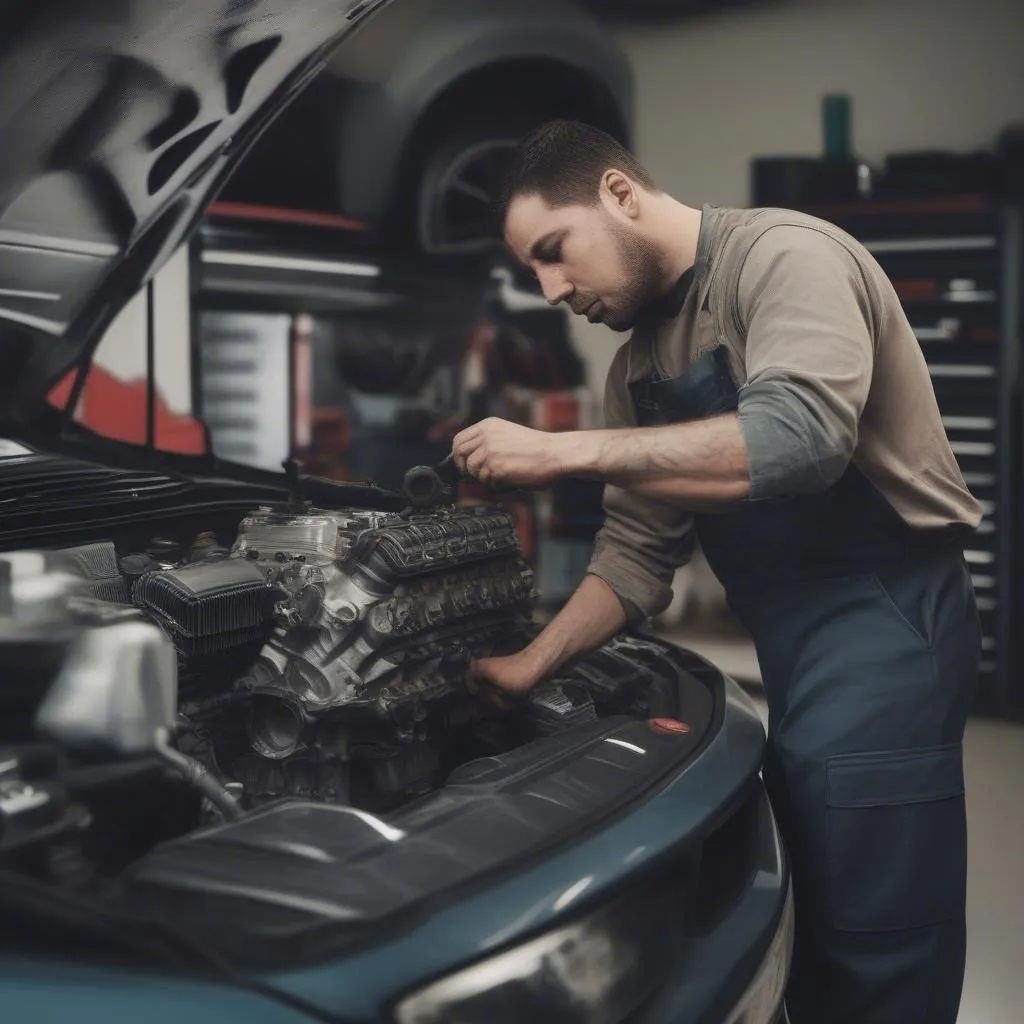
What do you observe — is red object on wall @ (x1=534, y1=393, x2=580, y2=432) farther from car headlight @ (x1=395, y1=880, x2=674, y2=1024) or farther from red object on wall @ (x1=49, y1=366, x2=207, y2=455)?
car headlight @ (x1=395, y1=880, x2=674, y2=1024)

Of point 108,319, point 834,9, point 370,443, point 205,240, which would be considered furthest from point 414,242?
point 834,9

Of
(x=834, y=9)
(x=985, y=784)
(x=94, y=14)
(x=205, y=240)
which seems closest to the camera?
(x=94, y=14)

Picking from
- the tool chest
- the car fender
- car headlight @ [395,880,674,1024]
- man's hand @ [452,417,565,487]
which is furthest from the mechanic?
the tool chest

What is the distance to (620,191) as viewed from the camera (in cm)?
138

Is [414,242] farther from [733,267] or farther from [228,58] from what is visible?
[733,267]

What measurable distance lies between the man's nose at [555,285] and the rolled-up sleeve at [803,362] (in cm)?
25

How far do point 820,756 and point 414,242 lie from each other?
148 centimetres

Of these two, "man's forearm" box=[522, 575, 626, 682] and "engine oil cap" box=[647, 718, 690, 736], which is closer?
"engine oil cap" box=[647, 718, 690, 736]

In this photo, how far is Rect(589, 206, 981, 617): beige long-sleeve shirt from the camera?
42.8 inches

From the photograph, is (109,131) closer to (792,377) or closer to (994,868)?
(792,377)

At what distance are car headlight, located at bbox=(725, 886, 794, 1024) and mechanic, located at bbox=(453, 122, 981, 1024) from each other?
0.73ft

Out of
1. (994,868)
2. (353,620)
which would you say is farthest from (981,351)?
(353,620)

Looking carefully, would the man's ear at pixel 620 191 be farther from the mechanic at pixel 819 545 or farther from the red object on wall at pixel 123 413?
→ the red object on wall at pixel 123 413

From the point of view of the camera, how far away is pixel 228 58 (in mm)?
1337
